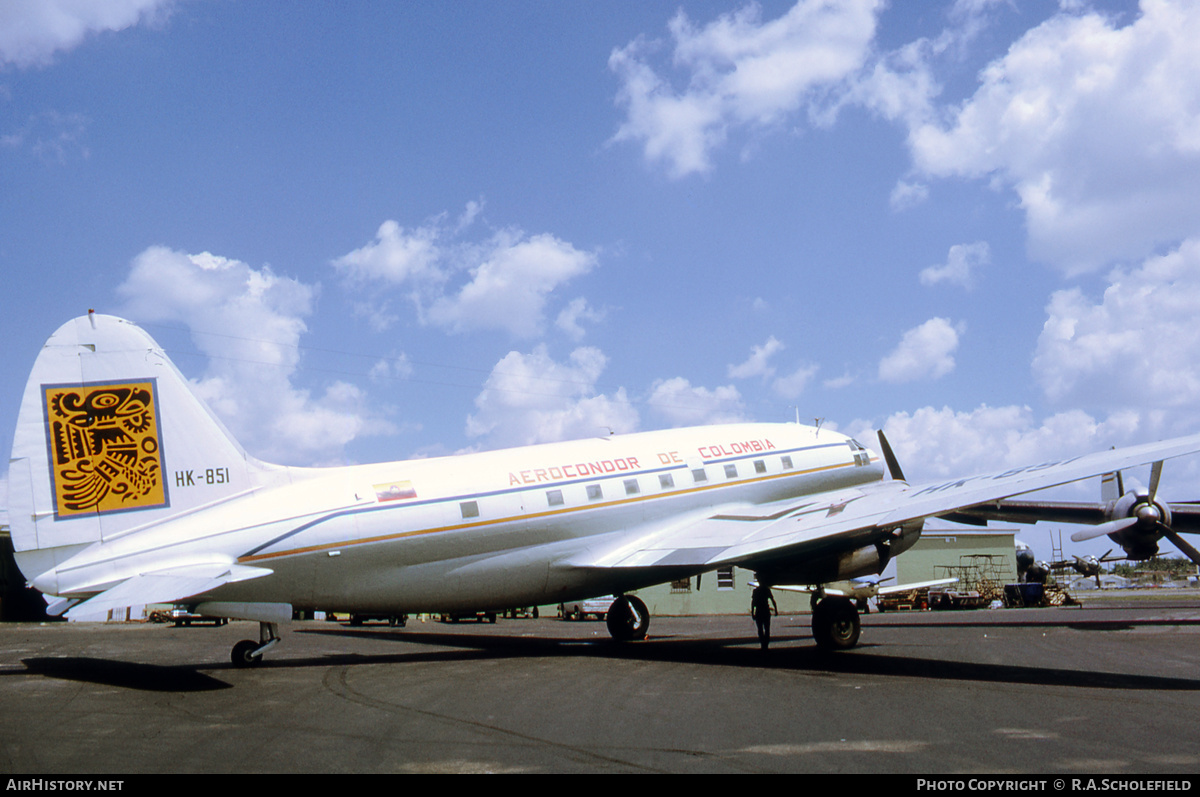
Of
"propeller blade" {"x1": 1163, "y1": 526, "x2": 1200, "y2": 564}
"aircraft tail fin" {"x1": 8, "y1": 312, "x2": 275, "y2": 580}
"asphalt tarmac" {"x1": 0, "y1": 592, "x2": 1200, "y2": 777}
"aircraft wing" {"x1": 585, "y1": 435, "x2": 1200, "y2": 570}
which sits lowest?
"propeller blade" {"x1": 1163, "y1": 526, "x2": 1200, "y2": 564}

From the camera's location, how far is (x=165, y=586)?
493 inches

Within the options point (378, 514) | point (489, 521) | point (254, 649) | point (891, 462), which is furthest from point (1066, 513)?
point (254, 649)

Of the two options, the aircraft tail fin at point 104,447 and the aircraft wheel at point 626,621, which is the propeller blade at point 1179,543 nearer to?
the aircraft wheel at point 626,621

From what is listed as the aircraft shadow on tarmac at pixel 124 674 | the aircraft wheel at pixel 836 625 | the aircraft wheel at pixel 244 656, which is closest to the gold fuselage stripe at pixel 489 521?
the aircraft shadow on tarmac at pixel 124 674

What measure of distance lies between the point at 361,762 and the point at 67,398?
9.89m

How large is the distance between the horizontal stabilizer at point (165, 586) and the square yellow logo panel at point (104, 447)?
5.13ft

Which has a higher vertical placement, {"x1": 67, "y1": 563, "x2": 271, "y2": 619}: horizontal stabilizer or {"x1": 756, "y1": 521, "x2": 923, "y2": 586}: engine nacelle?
{"x1": 67, "y1": 563, "x2": 271, "y2": 619}: horizontal stabilizer

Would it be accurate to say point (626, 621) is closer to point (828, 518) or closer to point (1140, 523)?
point (828, 518)

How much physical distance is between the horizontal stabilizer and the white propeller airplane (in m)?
0.05

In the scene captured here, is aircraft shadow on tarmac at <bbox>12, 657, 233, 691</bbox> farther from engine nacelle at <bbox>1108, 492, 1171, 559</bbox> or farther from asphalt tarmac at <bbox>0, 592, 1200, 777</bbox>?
engine nacelle at <bbox>1108, 492, 1171, 559</bbox>

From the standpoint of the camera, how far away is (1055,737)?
8.20 metres

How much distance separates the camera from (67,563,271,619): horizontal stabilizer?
37.9 ft

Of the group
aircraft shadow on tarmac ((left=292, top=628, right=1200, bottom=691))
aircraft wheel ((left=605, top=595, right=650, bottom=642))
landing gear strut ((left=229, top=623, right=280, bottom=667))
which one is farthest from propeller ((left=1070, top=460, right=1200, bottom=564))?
landing gear strut ((left=229, top=623, right=280, bottom=667))
